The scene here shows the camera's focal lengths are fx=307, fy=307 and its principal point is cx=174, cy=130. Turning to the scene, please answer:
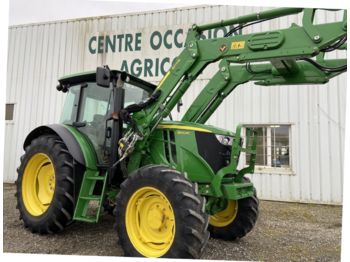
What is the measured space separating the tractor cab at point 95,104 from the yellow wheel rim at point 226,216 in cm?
187

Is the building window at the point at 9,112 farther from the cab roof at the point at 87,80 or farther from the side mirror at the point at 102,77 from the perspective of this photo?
the side mirror at the point at 102,77

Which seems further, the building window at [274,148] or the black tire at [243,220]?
the building window at [274,148]

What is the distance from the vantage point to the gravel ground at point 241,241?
390 cm

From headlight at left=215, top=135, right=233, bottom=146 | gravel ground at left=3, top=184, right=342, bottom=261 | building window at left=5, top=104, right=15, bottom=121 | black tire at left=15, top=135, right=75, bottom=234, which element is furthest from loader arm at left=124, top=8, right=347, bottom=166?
building window at left=5, top=104, right=15, bottom=121

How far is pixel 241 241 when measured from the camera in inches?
178

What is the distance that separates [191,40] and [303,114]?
16.9 feet

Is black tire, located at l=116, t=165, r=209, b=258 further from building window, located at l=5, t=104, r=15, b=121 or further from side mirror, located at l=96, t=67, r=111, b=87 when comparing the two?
building window, located at l=5, t=104, r=15, b=121

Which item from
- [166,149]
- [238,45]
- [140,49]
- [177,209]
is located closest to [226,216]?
[166,149]

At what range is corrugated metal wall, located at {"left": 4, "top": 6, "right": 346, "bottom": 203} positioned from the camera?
774 cm

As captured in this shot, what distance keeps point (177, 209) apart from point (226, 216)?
171cm

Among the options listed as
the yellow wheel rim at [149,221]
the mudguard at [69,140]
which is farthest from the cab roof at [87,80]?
the yellow wheel rim at [149,221]

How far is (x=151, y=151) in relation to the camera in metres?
4.28

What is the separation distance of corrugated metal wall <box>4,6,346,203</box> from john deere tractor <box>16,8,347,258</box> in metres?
3.95

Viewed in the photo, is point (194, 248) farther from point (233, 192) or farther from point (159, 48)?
point (159, 48)
